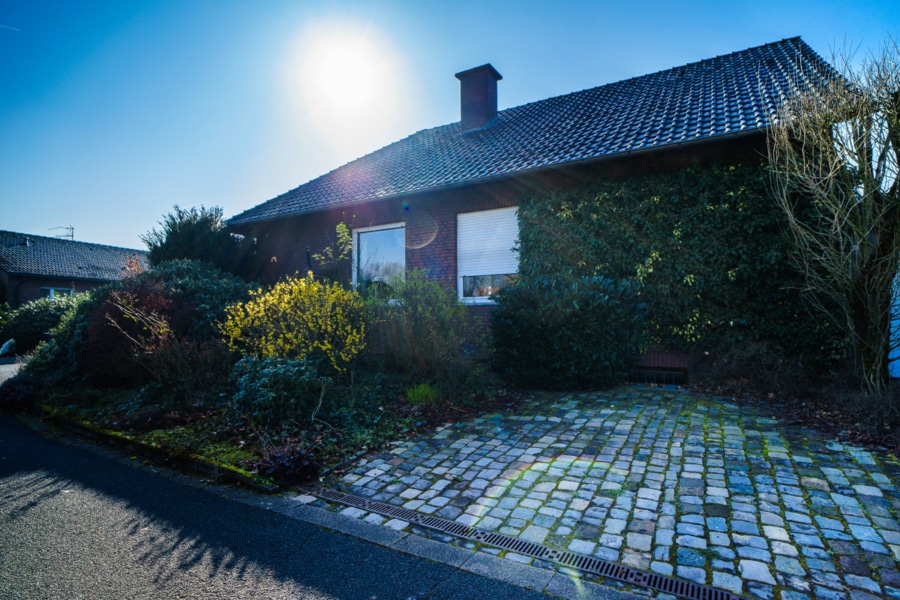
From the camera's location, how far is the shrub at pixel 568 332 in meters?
6.56

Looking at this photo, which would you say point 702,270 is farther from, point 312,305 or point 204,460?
point 204,460

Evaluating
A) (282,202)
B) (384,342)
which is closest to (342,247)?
(282,202)

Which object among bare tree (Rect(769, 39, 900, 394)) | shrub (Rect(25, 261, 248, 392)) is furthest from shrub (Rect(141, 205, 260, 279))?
bare tree (Rect(769, 39, 900, 394))

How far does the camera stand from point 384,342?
6.67 meters

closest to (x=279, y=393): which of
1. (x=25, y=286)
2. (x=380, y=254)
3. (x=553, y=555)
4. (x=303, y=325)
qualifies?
(x=303, y=325)

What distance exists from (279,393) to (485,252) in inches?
226

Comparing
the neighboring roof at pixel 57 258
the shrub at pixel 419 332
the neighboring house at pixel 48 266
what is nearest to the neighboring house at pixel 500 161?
the shrub at pixel 419 332

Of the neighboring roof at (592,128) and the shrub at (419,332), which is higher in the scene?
the neighboring roof at (592,128)

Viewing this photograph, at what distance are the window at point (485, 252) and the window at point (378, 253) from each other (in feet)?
5.65

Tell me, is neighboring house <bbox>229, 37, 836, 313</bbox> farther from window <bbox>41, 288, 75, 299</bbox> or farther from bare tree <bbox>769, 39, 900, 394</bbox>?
window <bbox>41, 288, 75, 299</bbox>

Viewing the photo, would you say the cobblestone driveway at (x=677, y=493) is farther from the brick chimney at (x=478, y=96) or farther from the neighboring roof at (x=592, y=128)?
the brick chimney at (x=478, y=96)

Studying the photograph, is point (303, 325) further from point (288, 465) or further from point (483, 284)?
point (483, 284)

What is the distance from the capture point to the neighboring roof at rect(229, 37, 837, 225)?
7.93 meters

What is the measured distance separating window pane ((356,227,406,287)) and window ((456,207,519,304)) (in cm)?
178
